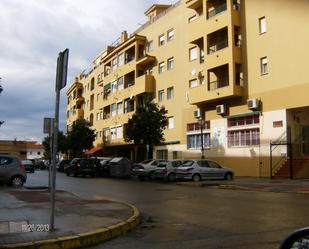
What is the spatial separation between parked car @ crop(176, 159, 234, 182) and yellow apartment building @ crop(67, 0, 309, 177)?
12.5 ft

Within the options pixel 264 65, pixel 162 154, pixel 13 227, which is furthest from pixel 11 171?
pixel 162 154

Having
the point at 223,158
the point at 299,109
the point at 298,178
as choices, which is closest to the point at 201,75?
the point at 223,158

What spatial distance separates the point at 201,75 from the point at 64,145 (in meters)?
32.5

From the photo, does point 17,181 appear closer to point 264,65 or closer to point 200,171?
point 200,171

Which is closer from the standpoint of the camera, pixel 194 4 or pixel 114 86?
pixel 194 4

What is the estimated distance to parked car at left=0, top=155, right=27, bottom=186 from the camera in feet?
78.5

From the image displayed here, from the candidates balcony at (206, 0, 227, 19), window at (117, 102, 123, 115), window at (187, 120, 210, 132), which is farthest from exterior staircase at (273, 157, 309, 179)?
window at (117, 102, 123, 115)

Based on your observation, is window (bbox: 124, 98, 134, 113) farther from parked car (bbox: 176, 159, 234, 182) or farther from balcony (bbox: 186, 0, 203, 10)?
parked car (bbox: 176, 159, 234, 182)

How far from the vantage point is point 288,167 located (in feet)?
104

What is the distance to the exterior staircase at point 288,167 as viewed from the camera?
104ft

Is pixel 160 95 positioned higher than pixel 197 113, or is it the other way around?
pixel 160 95

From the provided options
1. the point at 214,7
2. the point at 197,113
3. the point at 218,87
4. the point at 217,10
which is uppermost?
the point at 214,7

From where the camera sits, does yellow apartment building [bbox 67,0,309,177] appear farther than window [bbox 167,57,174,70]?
No

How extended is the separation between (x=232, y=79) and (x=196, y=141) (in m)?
8.44
